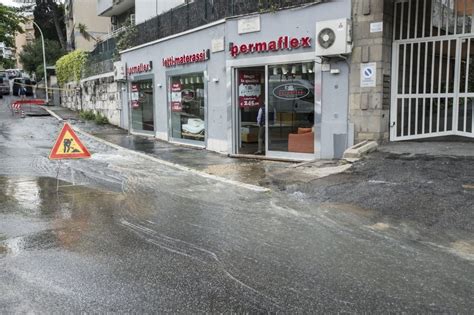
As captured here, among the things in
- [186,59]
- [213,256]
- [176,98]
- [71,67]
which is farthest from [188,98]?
[71,67]

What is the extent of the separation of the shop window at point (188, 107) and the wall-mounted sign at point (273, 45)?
2.22 meters

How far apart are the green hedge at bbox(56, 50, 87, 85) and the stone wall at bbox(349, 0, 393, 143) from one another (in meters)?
23.3

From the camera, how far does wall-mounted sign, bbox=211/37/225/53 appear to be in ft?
46.4

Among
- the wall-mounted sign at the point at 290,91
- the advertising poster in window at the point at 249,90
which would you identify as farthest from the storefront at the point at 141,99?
the wall-mounted sign at the point at 290,91

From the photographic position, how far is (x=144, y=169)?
11.7m

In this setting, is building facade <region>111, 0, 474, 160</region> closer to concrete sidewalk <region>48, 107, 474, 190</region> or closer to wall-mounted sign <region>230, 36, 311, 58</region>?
wall-mounted sign <region>230, 36, 311, 58</region>

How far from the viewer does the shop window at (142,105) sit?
19.5 meters

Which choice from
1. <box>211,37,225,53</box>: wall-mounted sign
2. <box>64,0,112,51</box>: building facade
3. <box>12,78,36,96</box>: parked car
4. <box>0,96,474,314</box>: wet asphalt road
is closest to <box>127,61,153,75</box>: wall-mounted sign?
<box>211,37,225,53</box>: wall-mounted sign

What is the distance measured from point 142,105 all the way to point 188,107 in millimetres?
4332

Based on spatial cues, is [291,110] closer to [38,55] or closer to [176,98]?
[176,98]

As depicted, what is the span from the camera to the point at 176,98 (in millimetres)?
17203

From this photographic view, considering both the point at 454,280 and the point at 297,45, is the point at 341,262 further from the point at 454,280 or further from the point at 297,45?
the point at 297,45

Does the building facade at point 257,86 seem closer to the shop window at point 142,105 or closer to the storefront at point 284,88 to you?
the storefront at point 284,88

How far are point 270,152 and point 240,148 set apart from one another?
128 centimetres
